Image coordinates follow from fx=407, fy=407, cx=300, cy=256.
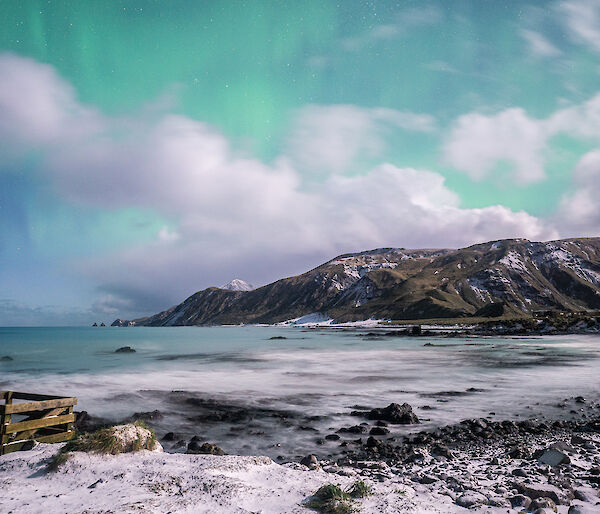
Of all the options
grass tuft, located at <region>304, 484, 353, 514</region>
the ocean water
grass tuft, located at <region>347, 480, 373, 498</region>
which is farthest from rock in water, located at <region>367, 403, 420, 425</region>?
grass tuft, located at <region>304, 484, 353, 514</region>

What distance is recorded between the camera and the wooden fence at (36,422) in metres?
13.2

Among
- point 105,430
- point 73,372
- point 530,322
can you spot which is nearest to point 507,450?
point 105,430

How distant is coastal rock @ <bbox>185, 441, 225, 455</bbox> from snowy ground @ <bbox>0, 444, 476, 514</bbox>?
7.39ft

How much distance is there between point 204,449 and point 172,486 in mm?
4738

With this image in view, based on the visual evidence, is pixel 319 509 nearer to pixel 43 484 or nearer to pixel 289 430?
pixel 43 484

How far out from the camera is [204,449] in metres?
14.3

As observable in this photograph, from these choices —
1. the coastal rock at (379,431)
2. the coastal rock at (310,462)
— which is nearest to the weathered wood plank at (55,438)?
the coastal rock at (310,462)

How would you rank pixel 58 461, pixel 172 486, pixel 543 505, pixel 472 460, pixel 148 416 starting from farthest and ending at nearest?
pixel 148 416 < pixel 472 460 < pixel 58 461 < pixel 172 486 < pixel 543 505

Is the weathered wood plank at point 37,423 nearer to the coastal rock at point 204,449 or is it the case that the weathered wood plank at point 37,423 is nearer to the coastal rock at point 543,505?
the coastal rock at point 204,449

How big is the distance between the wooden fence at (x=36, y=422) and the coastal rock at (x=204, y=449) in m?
4.40

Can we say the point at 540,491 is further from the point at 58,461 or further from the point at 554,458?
the point at 58,461

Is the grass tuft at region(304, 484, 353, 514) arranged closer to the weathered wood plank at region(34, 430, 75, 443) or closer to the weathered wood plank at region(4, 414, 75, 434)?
the weathered wood plank at region(34, 430, 75, 443)

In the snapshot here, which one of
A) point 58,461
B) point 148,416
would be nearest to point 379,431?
point 58,461

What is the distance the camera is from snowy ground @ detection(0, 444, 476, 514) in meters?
8.85
